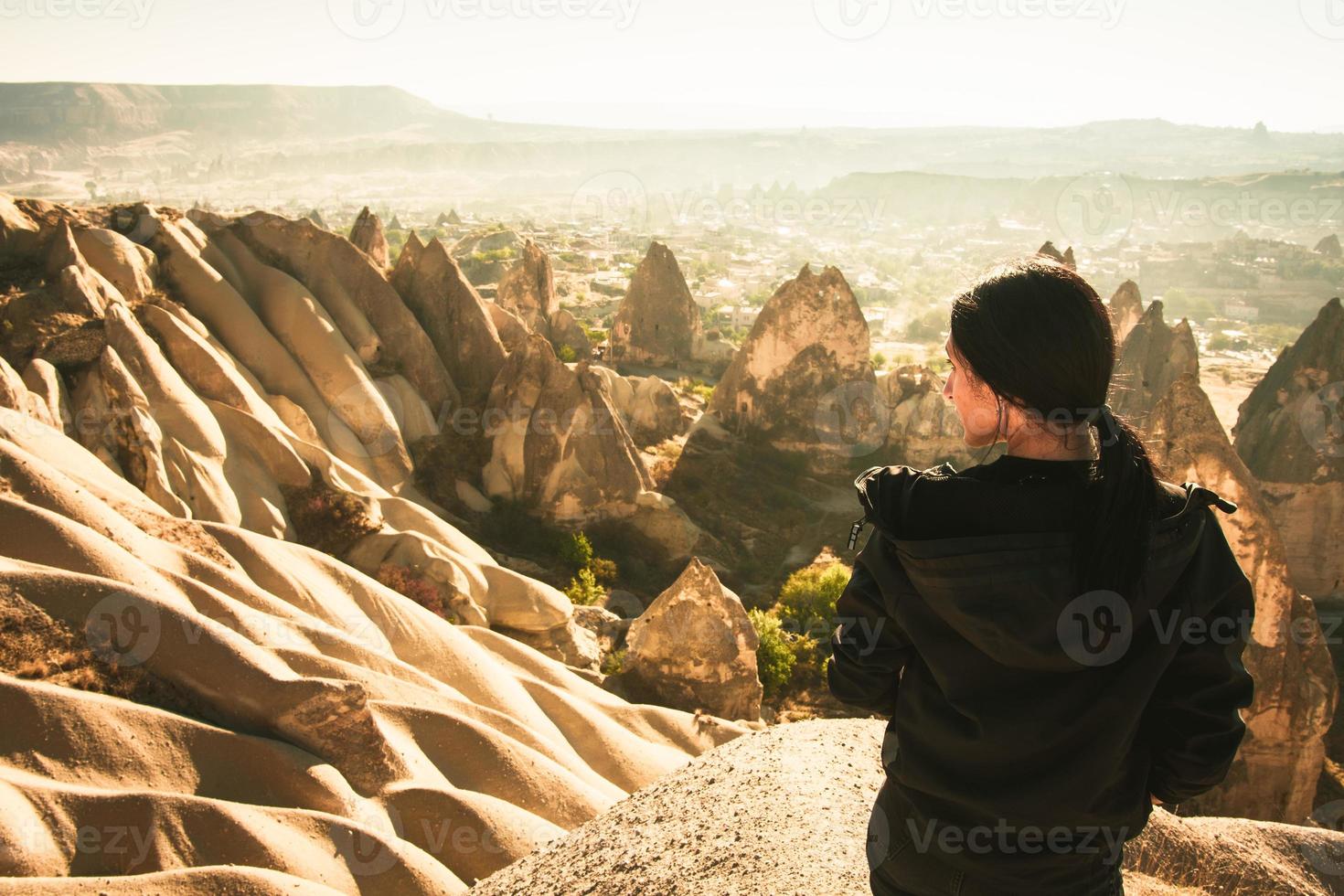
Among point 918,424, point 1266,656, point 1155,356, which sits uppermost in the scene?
point 1155,356

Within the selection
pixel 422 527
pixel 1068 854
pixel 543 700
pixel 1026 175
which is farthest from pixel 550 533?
pixel 1026 175

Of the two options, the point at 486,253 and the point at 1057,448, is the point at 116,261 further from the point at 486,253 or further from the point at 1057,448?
the point at 486,253

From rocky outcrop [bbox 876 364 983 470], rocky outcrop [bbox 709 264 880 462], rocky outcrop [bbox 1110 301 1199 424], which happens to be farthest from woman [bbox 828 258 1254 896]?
rocky outcrop [bbox 1110 301 1199 424]

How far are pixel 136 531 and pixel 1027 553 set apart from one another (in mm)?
10064

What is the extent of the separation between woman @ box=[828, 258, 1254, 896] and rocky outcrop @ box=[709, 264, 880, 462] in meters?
22.9

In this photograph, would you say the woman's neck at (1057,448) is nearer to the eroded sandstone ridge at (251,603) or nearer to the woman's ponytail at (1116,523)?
the woman's ponytail at (1116,523)

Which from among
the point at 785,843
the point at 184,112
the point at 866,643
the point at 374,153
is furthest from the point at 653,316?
the point at 374,153

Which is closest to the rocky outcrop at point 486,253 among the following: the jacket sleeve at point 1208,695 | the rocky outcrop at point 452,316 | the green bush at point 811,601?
the rocky outcrop at point 452,316

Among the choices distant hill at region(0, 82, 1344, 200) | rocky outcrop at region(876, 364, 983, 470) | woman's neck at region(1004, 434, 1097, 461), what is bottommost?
rocky outcrop at region(876, 364, 983, 470)

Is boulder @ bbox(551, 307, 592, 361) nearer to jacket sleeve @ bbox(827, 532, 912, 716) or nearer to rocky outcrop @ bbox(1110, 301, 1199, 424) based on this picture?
rocky outcrop @ bbox(1110, 301, 1199, 424)

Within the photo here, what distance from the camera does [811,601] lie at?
18.0 metres

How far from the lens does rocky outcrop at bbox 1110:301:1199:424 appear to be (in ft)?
85.9

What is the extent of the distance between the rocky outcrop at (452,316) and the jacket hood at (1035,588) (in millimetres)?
19333

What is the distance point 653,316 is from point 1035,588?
3100 centimetres
